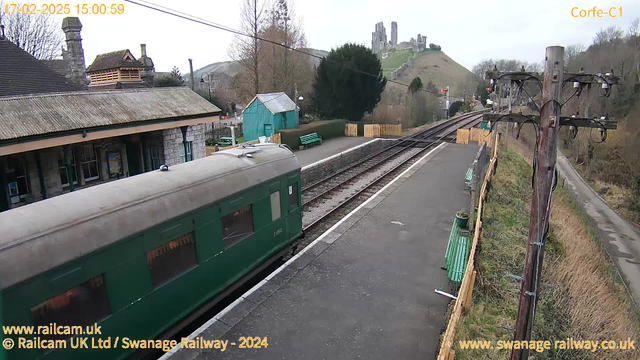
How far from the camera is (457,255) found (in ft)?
25.7

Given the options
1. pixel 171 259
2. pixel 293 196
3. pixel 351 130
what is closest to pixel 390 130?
pixel 351 130

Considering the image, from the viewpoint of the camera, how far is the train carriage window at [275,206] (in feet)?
28.6

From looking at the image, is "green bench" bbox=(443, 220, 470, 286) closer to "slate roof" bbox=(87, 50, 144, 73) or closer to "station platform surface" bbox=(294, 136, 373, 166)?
"station platform surface" bbox=(294, 136, 373, 166)

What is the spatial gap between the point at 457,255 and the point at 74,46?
20.8 m

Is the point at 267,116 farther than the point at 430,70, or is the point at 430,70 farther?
the point at 430,70

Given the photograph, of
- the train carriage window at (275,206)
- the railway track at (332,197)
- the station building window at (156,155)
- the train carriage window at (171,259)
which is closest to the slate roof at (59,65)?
the station building window at (156,155)

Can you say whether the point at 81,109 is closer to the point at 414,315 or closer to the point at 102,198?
the point at 102,198

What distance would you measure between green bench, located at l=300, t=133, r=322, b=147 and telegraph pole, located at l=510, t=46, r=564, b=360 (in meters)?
21.5

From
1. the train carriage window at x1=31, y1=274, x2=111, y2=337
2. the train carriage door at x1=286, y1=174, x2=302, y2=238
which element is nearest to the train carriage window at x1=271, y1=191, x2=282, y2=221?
the train carriage door at x1=286, y1=174, x2=302, y2=238

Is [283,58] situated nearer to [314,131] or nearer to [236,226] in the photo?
[314,131]

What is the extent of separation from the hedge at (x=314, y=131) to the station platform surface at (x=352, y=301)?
1377 cm

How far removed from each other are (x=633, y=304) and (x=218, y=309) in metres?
15.6

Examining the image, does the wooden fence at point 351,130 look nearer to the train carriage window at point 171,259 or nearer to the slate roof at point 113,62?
the slate roof at point 113,62

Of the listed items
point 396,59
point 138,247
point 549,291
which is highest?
point 396,59
